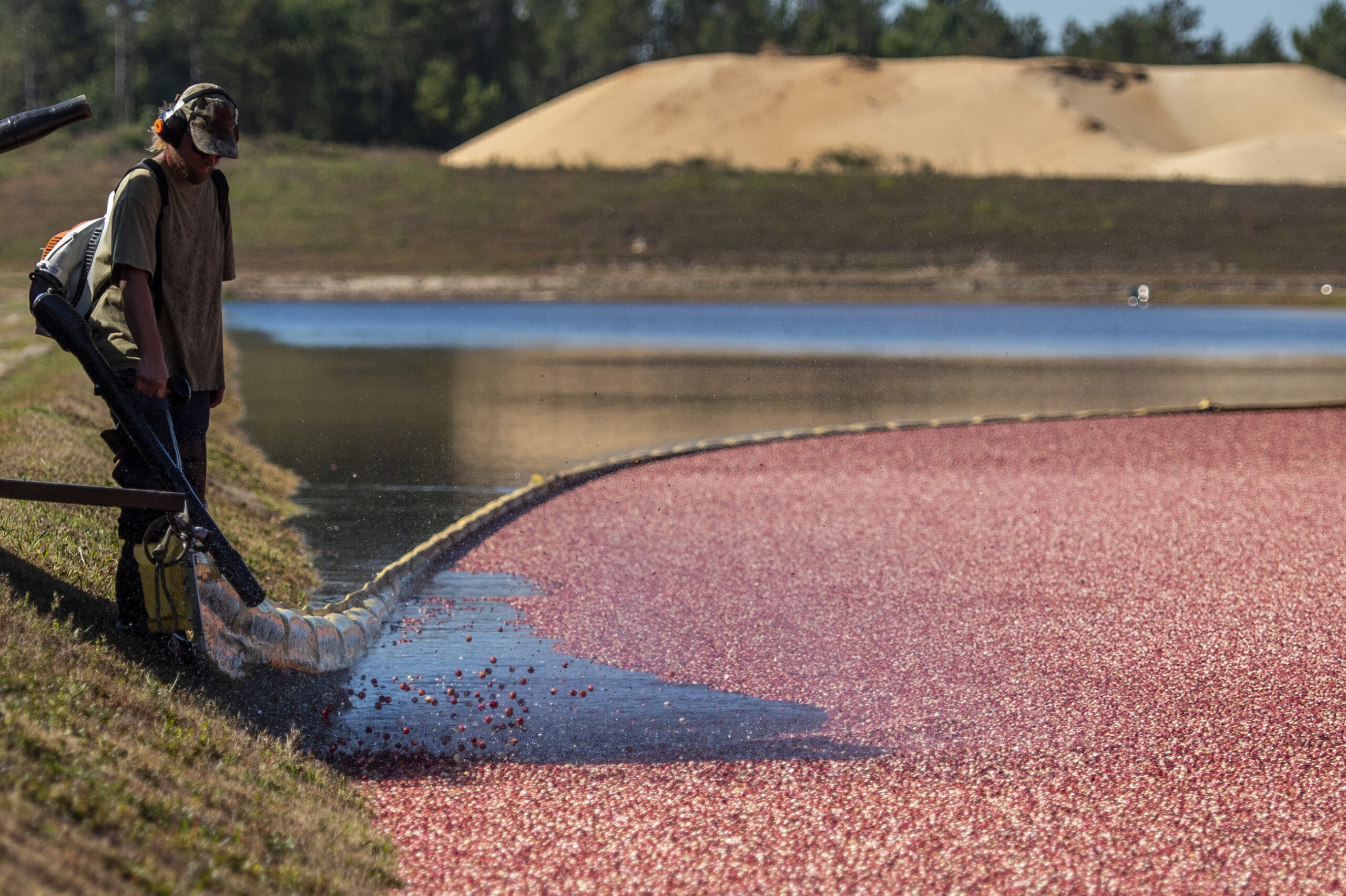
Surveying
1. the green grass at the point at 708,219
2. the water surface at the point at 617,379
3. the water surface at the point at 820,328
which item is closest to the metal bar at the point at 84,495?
the water surface at the point at 617,379

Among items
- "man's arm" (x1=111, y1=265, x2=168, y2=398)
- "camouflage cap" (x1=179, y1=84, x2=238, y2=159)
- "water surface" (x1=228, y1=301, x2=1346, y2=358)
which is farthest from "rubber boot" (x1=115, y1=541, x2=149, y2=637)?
"water surface" (x1=228, y1=301, x2=1346, y2=358)

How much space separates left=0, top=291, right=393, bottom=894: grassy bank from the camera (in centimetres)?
350

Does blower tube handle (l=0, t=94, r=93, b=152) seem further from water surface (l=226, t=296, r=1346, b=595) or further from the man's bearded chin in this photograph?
water surface (l=226, t=296, r=1346, b=595)

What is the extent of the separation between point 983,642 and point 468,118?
88.4 meters

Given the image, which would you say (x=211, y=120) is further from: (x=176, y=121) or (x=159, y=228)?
(x=159, y=228)

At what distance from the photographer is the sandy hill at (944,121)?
258 feet

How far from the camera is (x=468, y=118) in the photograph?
9181 cm

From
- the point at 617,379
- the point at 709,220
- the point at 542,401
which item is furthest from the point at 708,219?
the point at 542,401

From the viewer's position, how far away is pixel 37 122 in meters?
5.28

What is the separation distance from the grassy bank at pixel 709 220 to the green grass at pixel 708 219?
10cm

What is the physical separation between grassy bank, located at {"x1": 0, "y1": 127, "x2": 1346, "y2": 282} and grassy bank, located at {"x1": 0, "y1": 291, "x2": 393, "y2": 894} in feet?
142

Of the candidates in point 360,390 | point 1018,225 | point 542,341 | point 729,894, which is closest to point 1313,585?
point 729,894

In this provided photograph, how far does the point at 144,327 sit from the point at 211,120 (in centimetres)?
81

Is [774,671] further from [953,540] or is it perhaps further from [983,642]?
[953,540]
